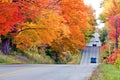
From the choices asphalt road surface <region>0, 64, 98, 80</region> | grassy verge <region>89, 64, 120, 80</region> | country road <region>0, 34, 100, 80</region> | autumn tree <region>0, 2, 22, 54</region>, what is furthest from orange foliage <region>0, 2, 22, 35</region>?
grassy verge <region>89, 64, 120, 80</region>

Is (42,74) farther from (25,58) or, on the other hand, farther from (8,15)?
(25,58)

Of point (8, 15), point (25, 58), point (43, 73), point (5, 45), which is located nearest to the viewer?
point (43, 73)

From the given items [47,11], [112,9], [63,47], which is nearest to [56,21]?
[47,11]

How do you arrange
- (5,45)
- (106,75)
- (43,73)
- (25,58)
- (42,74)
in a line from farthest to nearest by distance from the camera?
(25,58)
(5,45)
(43,73)
(42,74)
(106,75)

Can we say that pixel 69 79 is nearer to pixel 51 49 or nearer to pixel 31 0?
pixel 31 0

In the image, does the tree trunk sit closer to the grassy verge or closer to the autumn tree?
the autumn tree

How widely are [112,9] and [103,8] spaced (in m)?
4.69

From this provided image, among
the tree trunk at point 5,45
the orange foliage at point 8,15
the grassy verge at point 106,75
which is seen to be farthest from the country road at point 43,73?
the tree trunk at point 5,45

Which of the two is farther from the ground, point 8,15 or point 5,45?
point 8,15

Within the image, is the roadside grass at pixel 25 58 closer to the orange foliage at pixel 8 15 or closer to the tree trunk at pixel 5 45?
the tree trunk at pixel 5 45

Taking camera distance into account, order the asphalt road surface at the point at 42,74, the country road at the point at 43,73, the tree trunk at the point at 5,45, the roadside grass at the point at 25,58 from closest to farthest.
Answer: the asphalt road surface at the point at 42,74 → the country road at the point at 43,73 → the roadside grass at the point at 25,58 → the tree trunk at the point at 5,45

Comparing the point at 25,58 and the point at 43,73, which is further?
the point at 25,58

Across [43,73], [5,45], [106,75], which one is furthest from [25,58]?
[106,75]

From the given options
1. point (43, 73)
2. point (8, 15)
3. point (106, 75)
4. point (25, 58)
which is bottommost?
point (25, 58)
